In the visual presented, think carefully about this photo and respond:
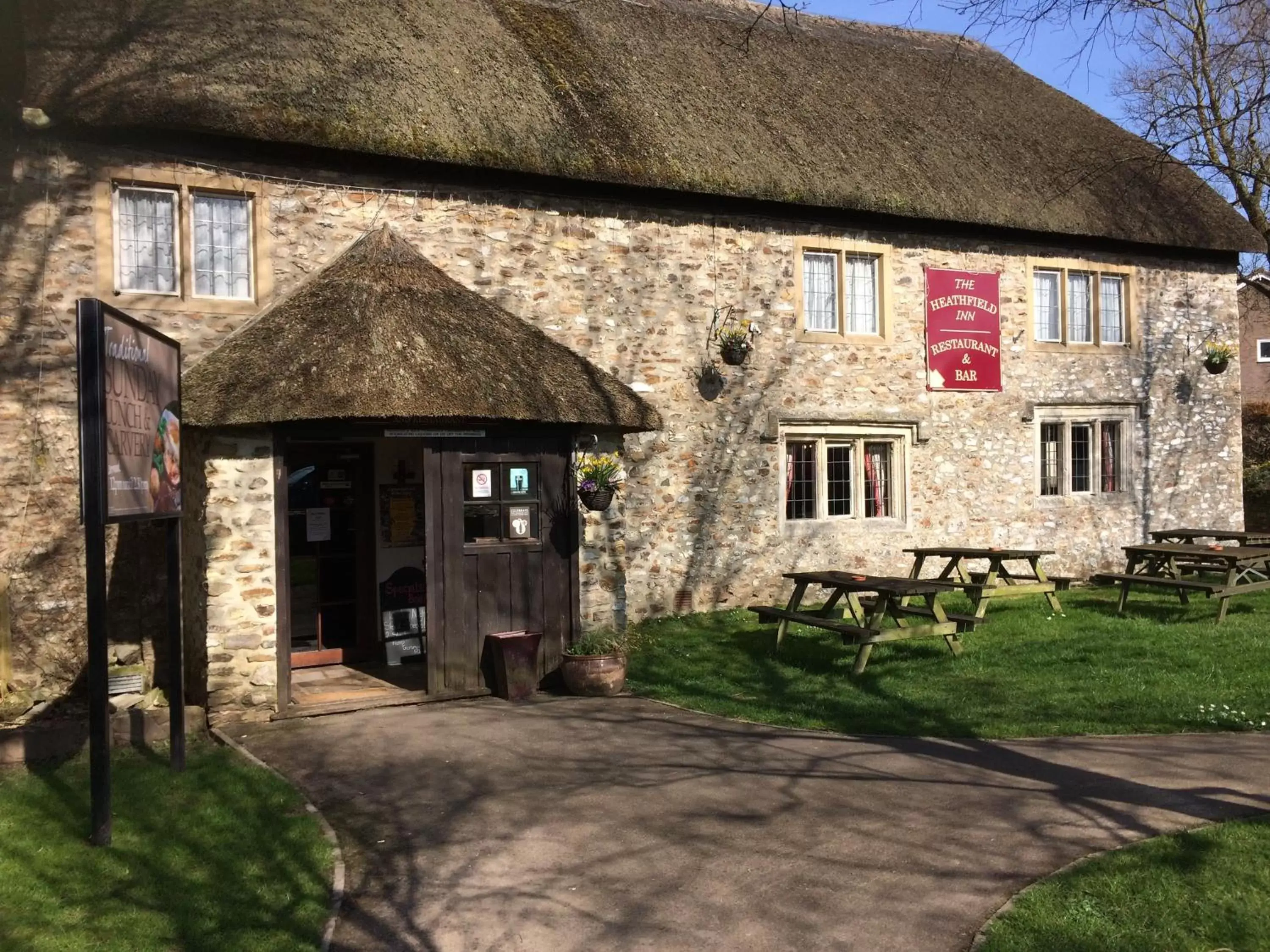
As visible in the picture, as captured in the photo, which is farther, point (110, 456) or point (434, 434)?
point (434, 434)

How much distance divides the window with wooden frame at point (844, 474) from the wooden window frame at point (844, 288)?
1.19 m

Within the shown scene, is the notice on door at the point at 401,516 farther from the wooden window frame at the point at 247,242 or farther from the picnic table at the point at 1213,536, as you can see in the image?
the picnic table at the point at 1213,536

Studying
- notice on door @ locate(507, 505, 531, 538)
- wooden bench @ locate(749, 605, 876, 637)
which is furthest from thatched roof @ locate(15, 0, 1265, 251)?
wooden bench @ locate(749, 605, 876, 637)

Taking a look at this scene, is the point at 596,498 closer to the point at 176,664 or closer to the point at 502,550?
the point at 502,550

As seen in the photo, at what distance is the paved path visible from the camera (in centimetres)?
475

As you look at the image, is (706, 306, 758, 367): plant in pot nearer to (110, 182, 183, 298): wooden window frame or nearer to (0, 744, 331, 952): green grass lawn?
(110, 182, 183, 298): wooden window frame

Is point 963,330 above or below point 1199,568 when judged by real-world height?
above

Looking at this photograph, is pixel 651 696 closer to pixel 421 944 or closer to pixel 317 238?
pixel 421 944

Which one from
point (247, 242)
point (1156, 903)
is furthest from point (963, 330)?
point (1156, 903)

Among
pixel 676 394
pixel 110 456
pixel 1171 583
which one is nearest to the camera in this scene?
pixel 110 456

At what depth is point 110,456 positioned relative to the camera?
5754 millimetres

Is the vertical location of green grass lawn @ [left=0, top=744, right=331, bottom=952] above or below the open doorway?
below

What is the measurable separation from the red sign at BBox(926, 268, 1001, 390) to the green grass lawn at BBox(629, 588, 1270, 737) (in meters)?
3.43

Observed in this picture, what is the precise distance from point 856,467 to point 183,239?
851 cm
